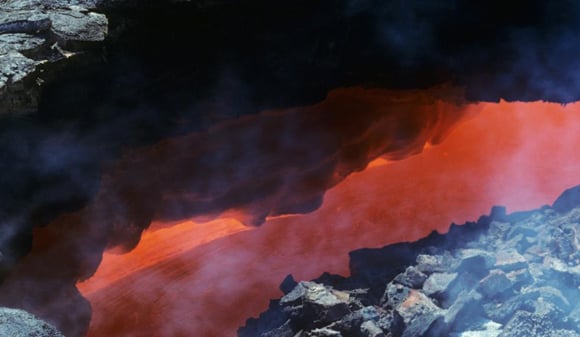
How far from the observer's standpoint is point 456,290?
381 cm

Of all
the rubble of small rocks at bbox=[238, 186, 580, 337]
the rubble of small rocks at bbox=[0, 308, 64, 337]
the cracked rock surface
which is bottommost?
the rubble of small rocks at bbox=[0, 308, 64, 337]

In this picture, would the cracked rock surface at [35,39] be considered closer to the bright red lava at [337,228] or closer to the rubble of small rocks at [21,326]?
the rubble of small rocks at [21,326]

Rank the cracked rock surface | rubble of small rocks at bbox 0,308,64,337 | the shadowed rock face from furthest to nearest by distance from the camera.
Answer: the shadowed rock face
the cracked rock surface
rubble of small rocks at bbox 0,308,64,337

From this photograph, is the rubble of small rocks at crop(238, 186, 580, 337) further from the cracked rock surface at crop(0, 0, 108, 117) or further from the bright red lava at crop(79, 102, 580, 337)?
the cracked rock surface at crop(0, 0, 108, 117)

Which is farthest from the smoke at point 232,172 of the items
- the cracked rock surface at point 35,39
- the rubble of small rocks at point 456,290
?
the rubble of small rocks at point 456,290

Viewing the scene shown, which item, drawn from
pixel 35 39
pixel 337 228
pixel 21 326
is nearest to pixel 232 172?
pixel 337 228

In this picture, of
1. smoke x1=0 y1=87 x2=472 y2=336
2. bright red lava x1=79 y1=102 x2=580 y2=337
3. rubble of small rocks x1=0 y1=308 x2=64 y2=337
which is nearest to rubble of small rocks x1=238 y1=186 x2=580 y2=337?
bright red lava x1=79 y1=102 x2=580 y2=337

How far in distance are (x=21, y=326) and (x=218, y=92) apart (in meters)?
2.49

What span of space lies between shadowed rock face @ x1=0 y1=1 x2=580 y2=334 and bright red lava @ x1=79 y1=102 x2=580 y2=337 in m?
0.15

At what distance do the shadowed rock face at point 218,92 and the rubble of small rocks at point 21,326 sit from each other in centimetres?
102

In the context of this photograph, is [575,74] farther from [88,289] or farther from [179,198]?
[88,289]

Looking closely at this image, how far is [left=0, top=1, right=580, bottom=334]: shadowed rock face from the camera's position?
12.5 feet

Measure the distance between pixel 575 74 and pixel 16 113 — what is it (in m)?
4.64

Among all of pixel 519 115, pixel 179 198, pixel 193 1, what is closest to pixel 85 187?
pixel 179 198
